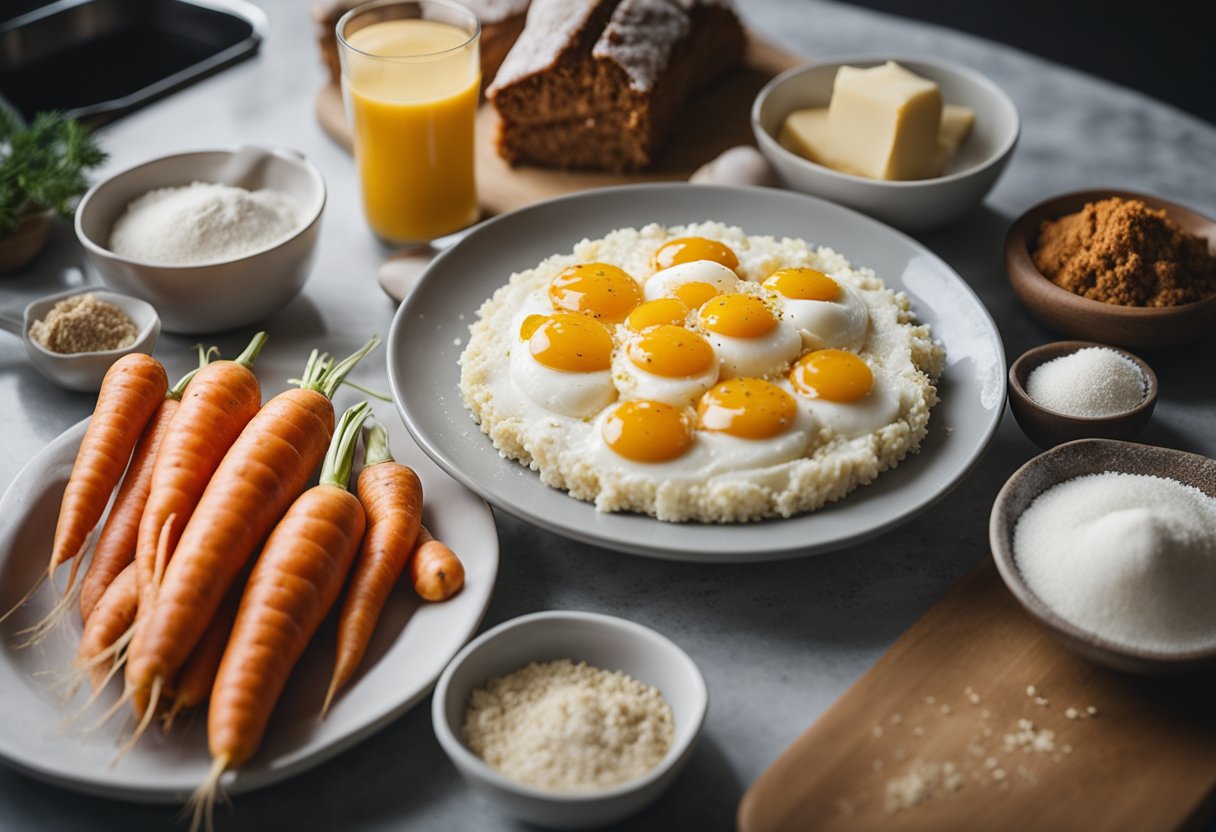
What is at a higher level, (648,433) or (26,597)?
(648,433)

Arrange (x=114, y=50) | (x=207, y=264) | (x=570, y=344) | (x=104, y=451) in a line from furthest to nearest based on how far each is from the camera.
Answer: (x=114, y=50), (x=207, y=264), (x=570, y=344), (x=104, y=451)

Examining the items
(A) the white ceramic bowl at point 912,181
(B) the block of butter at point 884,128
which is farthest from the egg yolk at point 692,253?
(B) the block of butter at point 884,128

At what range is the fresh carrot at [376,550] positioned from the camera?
6.66 ft

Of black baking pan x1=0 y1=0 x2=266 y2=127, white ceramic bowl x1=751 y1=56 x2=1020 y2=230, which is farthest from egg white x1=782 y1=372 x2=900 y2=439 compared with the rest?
black baking pan x1=0 y1=0 x2=266 y2=127

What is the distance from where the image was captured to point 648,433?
226cm

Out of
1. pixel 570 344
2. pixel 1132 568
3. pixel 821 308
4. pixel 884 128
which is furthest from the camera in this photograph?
pixel 884 128

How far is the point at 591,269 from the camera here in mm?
2729

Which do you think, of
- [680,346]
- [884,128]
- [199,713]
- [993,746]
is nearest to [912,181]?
[884,128]

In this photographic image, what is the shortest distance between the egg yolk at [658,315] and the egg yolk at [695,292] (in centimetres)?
3

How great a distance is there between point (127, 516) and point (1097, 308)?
2.45 metres

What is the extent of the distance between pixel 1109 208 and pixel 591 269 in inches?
57.2

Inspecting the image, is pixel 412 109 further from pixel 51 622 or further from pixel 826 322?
pixel 51 622

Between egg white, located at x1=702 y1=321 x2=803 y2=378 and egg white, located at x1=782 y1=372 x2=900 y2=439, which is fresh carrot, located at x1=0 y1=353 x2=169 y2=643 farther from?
egg white, located at x1=782 y1=372 x2=900 y2=439

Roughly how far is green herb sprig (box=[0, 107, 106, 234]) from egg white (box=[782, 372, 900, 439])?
2318 mm
